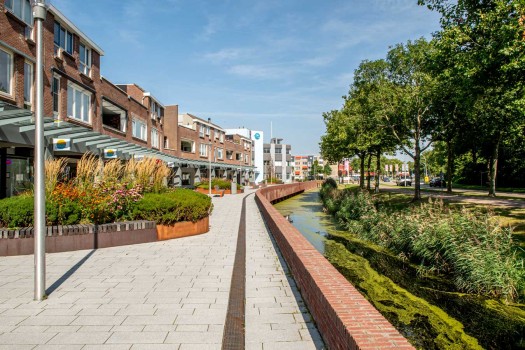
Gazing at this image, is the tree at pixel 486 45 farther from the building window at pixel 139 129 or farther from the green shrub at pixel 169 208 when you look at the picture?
the building window at pixel 139 129

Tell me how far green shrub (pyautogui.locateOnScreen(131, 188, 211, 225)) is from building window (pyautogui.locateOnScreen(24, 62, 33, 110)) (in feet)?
28.9

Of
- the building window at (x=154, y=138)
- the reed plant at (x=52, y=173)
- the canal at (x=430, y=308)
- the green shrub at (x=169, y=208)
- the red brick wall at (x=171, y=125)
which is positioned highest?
the red brick wall at (x=171, y=125)

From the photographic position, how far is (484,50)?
11.5 metres

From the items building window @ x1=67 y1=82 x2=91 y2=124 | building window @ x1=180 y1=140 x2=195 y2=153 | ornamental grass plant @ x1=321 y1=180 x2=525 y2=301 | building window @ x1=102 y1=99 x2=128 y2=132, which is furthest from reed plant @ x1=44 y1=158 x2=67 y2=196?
building window @ x1=180 y1=140 x2=195 y2=153

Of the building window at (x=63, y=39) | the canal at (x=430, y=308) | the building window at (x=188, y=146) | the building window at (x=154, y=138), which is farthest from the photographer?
the building window at (x=188, y=146)

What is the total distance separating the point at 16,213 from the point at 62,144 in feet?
20.8

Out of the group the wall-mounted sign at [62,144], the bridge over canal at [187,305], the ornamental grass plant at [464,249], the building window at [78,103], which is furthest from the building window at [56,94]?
the ornamental grass plant at [464,249]

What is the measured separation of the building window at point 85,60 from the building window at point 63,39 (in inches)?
45.6

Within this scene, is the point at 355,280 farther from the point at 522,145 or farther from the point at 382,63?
the point at 522,145

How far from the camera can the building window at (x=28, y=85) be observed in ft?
49.1

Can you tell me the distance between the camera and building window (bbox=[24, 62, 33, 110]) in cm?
1495

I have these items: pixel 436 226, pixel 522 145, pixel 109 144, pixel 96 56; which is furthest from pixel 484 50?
pixel 522 145

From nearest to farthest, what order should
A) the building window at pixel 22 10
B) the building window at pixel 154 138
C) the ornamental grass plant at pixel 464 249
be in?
1. the ornamental grass plant at pixel 464 249
2. the building window at pixel 22 10
3. the building window at pixel 154 138

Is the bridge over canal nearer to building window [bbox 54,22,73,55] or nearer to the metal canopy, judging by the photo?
the metal canopy
